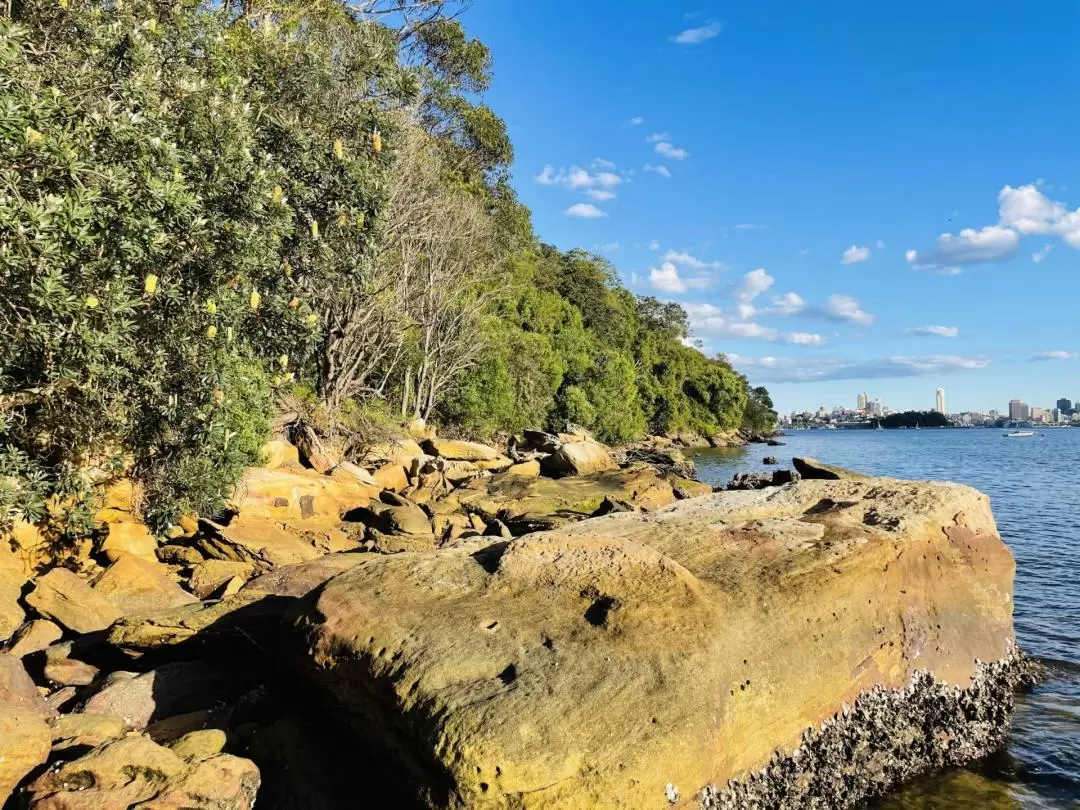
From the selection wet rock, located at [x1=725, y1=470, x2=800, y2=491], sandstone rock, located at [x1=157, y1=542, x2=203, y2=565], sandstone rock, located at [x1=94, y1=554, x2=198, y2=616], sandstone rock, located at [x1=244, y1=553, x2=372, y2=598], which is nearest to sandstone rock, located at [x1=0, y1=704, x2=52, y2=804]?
sandstone rock, located at [x1=94, y1=554, x2=198, y2=616]

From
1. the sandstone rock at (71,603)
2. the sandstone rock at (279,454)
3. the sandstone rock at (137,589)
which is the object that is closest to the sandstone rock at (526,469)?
the sandstone rock at (279,454)

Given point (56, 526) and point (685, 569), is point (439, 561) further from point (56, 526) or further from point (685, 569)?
point (56, 526)

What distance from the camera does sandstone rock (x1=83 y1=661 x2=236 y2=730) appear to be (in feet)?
20.6

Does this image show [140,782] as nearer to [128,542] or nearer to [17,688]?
[17,688]

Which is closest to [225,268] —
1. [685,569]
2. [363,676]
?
[363,676]

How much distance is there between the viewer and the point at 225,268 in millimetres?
8773

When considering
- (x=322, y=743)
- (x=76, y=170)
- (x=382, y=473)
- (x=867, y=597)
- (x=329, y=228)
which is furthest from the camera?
(x=382, y=473)

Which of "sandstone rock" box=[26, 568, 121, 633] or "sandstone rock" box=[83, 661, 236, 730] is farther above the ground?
"sandstone rock" box=[26, 568, 121, 633]

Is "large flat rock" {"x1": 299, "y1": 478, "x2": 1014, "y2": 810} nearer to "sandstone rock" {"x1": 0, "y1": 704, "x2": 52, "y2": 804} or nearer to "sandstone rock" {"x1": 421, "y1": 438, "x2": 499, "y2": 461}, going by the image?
"sandstone rock" {"x1": 0, "y1": 704, "x2": 52, "y2": 804}

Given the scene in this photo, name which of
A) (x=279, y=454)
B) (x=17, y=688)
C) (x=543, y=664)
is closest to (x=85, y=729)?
(x=17, y=688)

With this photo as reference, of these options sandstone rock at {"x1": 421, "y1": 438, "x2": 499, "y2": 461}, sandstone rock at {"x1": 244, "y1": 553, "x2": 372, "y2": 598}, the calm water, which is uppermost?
sandstone rock at {"x1": 421, "y1": 438, "x2": 499, "y2": 461}

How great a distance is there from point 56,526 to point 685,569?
872 cm

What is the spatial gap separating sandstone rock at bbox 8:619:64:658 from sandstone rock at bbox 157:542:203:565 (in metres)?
2.62

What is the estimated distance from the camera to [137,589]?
851 centimetres
